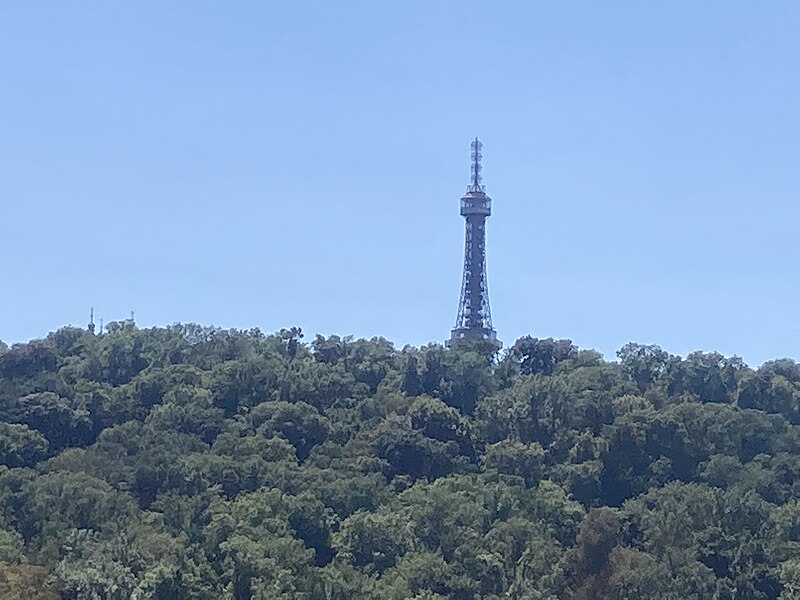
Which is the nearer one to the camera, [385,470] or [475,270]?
[385,470]

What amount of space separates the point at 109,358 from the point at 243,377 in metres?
7.60

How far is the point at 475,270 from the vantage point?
10125cm

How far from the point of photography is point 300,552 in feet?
196

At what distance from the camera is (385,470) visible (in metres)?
70.8

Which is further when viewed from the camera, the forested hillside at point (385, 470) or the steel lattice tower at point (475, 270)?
the steel lattice tower at point (475, 270)

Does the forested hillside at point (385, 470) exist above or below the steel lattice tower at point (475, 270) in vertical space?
below

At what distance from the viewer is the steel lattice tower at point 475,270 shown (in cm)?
10012

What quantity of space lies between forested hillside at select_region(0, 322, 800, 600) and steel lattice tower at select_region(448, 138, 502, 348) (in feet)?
43.8

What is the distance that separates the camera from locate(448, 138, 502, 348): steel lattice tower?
100 metres

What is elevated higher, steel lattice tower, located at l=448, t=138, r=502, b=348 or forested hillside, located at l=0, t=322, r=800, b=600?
steel lattice tower, located at l=448, t=138, r=502, b=348

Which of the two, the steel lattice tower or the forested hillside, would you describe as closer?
the forested hillside

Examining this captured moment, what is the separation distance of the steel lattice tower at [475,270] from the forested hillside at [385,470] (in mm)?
13343

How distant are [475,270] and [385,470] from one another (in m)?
31.9

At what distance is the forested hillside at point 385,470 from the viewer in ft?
190
